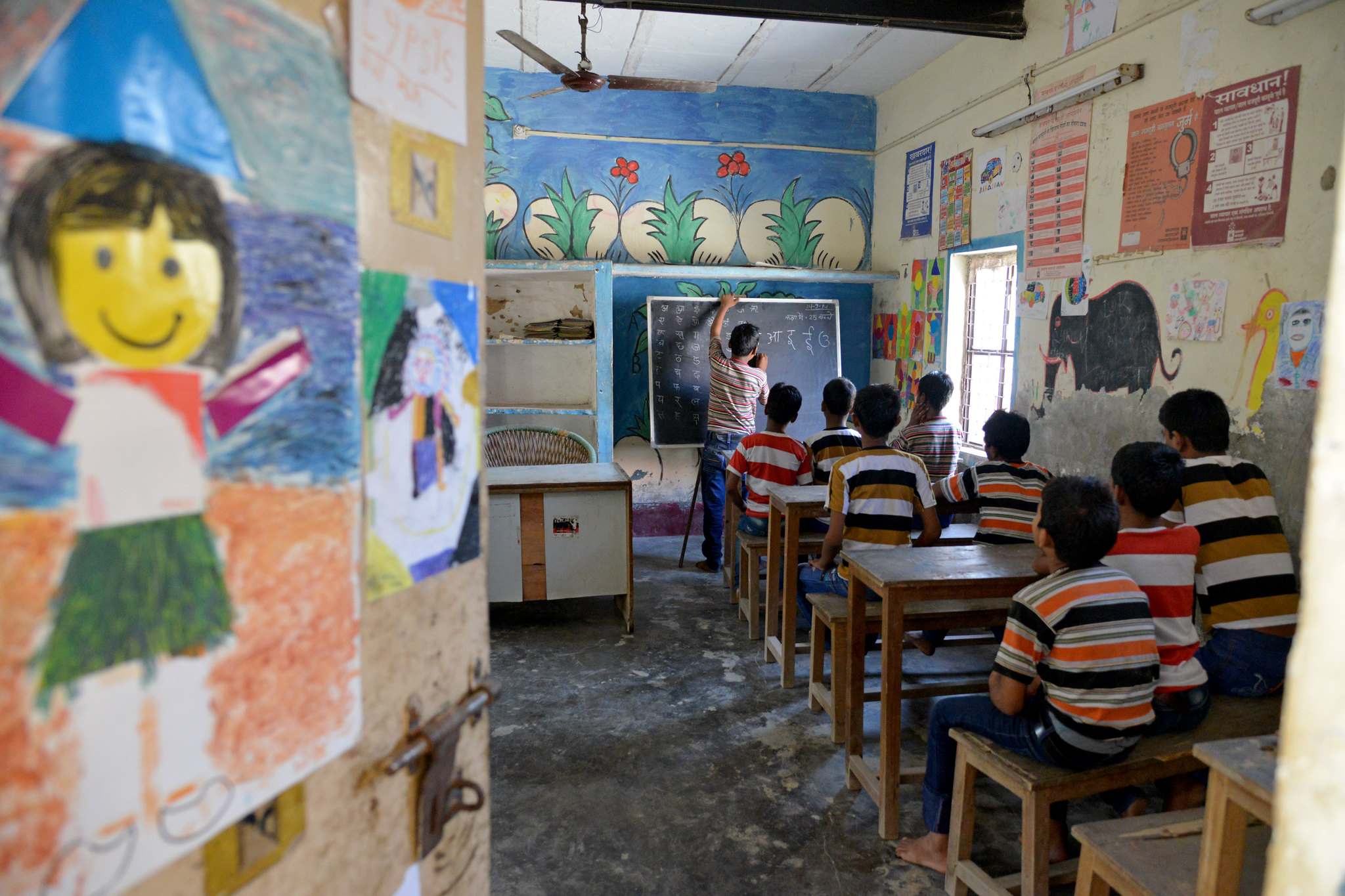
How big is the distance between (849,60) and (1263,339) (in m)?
3.12

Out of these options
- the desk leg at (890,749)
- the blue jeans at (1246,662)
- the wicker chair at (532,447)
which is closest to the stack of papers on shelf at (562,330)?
the wicker chair at (532,447)

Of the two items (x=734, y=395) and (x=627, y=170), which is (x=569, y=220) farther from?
(x=734, y=395)

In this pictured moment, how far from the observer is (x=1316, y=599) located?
457 mm

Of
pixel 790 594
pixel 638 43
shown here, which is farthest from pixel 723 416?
pixel 638 43

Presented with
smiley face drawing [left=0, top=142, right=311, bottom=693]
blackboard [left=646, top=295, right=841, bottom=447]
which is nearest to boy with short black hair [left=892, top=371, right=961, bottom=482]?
blackboard [left=646, top=295, right=841, bottom=447]

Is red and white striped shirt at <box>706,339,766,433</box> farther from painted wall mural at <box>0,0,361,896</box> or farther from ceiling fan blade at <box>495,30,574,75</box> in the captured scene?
painted wall mural at <box>0,0,361,896</box>

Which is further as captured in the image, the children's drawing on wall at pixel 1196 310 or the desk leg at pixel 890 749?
the children's drawing on wall at pixel 1196 310

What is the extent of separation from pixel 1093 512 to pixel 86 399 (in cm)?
174

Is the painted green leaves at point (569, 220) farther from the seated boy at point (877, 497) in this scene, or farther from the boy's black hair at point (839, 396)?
the seated boy at point (877, 497)

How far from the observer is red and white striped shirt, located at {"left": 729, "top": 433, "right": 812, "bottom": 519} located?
12.0 ft

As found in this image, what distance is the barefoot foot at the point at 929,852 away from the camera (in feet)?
6.65

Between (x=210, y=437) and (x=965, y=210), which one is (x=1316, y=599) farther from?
(x=965, y=210)

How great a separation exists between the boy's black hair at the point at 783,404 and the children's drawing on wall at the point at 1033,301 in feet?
3.94

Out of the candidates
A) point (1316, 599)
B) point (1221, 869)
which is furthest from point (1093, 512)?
point (1316, 599)
